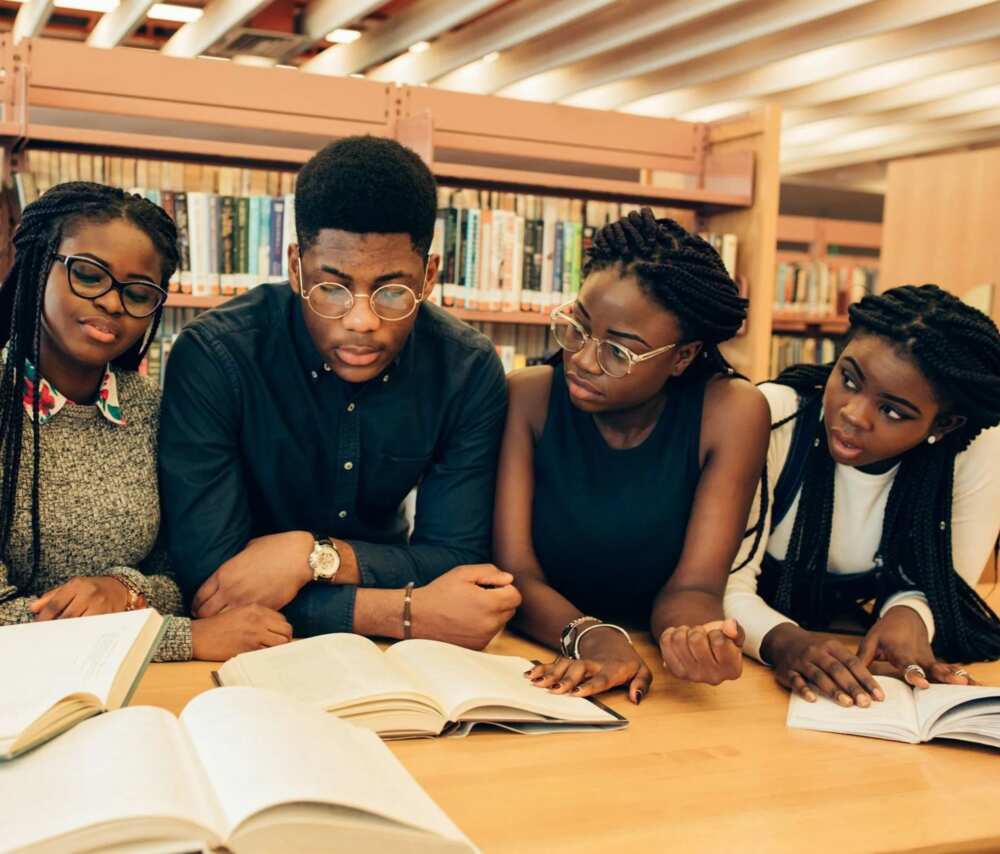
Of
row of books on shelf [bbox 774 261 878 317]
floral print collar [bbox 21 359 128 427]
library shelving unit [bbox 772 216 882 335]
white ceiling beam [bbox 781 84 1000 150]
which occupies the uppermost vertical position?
white ceiling beam [bbox 781 84 1000 150]

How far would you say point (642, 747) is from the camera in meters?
1.17

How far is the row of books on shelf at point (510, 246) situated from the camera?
3.46 m

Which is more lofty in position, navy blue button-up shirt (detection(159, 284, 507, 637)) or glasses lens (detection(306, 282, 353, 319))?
glasses lens (detection(306, 282, 353, 319))

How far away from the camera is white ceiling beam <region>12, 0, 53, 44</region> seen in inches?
218

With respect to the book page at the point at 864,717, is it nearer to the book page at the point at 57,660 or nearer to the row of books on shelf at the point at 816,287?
the book page at the point at 57,660

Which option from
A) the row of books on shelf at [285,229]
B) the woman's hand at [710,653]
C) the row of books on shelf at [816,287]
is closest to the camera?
the woman's hand at [710,653]

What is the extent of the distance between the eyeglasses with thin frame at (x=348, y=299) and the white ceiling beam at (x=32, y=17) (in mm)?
4653

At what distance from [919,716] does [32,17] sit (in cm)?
604

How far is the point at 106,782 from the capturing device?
808 mm

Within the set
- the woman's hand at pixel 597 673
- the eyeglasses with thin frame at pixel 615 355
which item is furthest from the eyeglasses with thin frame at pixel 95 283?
the woman's hand at pixel 597 673

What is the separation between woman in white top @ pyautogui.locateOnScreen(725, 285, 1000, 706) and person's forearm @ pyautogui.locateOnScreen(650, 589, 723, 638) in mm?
77

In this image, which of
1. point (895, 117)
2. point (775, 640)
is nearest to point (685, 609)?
Result: point (775, 640)

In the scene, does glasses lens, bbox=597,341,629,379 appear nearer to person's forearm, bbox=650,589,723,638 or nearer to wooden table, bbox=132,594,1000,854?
person's forearm, bbox=650,589,723,638

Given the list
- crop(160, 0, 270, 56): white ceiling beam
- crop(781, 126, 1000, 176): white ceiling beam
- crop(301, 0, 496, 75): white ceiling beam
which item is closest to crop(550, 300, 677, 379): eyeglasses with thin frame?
crop(301, 0, 496, 75): white ceiling beam
